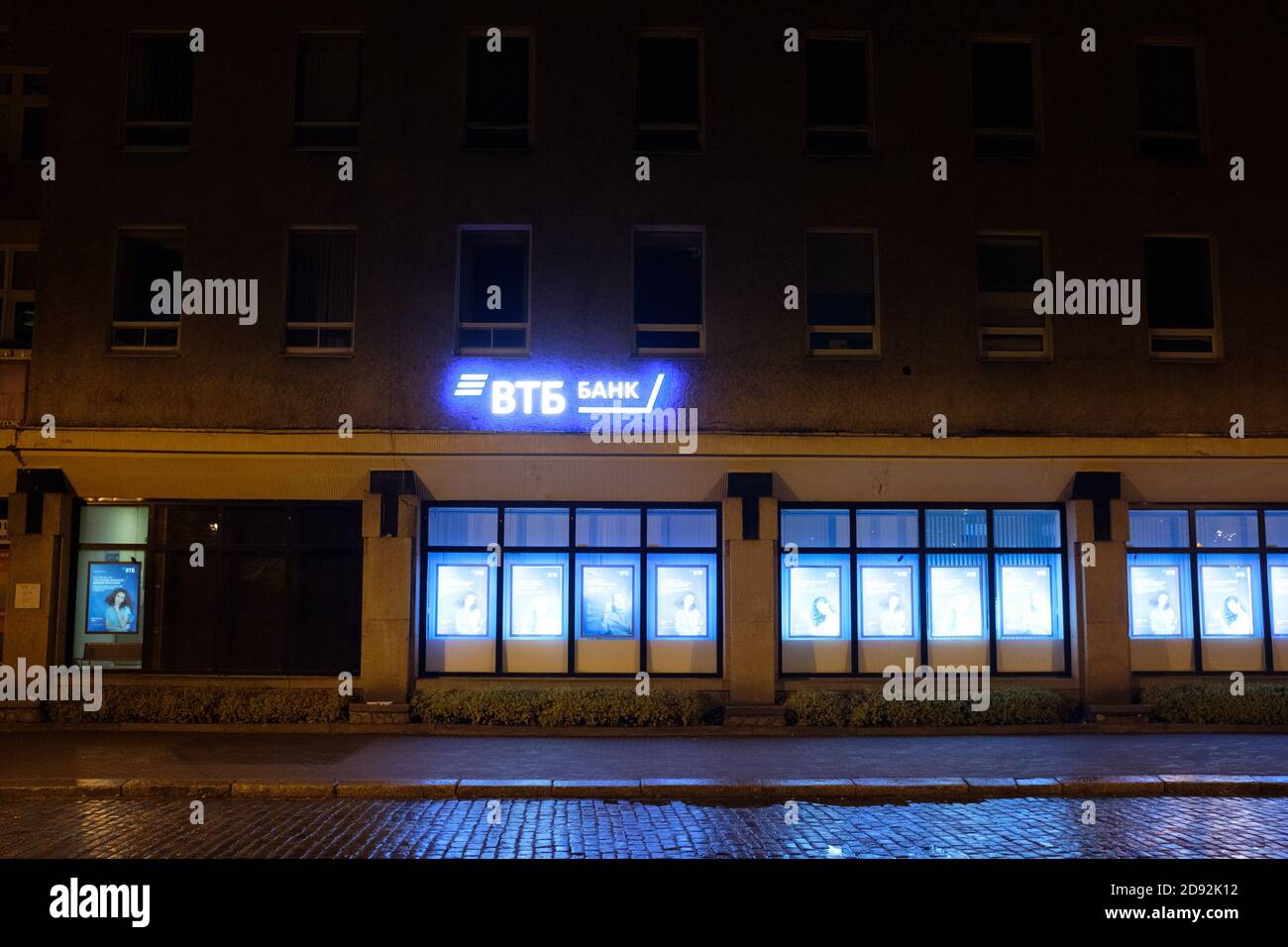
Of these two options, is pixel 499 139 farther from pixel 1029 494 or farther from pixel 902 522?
pixel 1029 494

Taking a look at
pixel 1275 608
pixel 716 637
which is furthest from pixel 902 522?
pixel 1275 608

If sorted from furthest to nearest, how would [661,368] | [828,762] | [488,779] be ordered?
[661,368] → [828,762] → [488,779]

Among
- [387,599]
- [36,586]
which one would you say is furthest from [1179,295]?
[36,586]

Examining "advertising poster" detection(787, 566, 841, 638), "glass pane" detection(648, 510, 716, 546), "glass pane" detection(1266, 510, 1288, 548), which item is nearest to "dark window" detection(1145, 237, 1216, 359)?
"glass pane" detection(1266, 510, 1288, 548)

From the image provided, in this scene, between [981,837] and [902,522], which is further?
[902,522]

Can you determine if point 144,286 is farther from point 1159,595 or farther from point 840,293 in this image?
point 1159,595

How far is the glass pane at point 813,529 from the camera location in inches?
661

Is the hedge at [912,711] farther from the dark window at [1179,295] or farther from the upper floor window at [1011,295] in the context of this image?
the dark window at [1179,295]

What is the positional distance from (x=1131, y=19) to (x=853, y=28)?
4.67 m

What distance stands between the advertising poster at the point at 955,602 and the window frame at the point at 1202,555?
2.52 metres

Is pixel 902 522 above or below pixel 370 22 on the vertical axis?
below

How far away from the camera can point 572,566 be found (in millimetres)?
16688

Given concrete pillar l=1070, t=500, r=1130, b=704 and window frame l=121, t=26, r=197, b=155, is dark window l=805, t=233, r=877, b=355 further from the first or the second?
window frame l=121, t=26, r=197, b=155

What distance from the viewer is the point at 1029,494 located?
16.6m
